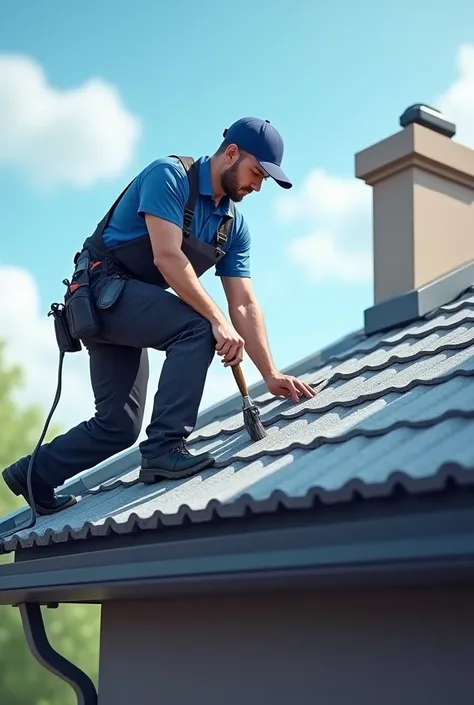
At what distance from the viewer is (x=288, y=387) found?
4.14 m

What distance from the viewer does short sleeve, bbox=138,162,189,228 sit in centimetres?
354

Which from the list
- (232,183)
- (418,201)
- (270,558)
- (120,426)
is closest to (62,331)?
(120,426)

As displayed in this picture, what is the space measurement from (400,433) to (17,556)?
1.88m

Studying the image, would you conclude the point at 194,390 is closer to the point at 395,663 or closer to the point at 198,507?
the point at 198,507

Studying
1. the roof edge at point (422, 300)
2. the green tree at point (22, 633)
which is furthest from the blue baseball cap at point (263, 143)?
the green tree at point (22, 633)

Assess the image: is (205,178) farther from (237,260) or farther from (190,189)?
(237,260)

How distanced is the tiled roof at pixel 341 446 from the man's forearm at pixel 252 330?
0.23 metres

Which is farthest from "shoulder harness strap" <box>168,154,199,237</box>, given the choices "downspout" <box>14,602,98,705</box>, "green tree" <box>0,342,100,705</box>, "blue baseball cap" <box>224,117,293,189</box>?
"green tree" <box>0,342,100,705</box>

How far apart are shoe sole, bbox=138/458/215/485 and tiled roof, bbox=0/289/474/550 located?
4 cm

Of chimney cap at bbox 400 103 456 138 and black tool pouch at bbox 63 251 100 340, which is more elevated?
chimney cap at bbox 400 103 456 138

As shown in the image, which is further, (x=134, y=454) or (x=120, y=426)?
(x=134, y=454)

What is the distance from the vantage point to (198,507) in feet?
8.90

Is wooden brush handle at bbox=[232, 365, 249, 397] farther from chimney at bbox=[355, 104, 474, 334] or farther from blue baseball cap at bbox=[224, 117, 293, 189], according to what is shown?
chimney at bbox=[355, 104, 474, 334]

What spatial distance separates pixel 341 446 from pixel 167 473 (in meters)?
0.97
